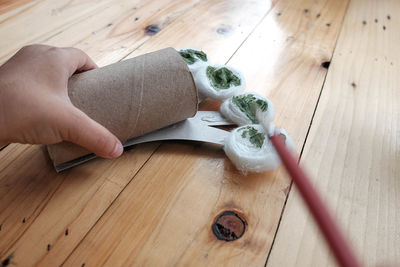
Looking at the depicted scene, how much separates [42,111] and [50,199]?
15cm

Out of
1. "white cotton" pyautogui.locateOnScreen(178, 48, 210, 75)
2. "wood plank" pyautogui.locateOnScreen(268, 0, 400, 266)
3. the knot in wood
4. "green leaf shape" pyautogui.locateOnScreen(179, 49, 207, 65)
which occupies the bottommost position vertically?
"wood plank" pyautogui.locateOnScreen(268, 0, 400, 266)

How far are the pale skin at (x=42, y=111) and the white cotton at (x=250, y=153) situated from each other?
0.19 metres

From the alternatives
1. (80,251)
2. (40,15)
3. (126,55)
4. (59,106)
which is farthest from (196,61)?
(40,15)

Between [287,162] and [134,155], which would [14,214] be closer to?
[134,155]

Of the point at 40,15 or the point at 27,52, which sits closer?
the point at 27,52

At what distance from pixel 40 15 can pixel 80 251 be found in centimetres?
82

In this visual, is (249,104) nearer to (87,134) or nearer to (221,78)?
(221,78)

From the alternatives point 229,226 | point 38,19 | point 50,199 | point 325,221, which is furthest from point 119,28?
point 325,221

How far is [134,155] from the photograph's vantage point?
611 mm

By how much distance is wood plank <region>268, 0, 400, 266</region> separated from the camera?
1.56 ft

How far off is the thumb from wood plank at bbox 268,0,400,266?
0.98ft

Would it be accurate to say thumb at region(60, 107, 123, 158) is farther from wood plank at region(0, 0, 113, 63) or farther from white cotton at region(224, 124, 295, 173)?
wood plank at region(0, 0, 113, 63)

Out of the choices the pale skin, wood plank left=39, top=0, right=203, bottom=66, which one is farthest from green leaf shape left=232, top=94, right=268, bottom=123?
wood plank left=39, top=0, right=203, bottom=66

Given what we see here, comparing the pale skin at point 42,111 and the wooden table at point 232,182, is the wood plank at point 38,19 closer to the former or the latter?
the wooden table at point 232,182
